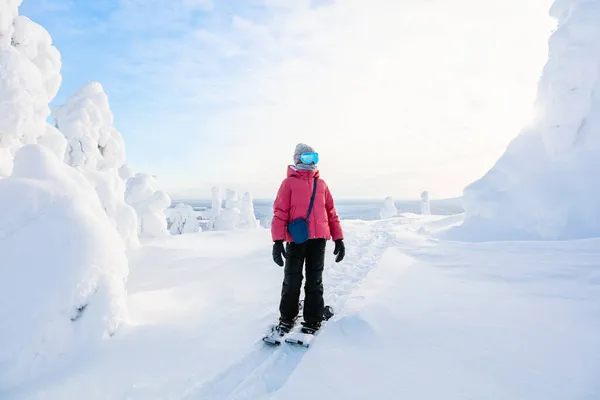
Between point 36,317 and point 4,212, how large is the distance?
1.28m

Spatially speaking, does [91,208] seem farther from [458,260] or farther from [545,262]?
[545,262]

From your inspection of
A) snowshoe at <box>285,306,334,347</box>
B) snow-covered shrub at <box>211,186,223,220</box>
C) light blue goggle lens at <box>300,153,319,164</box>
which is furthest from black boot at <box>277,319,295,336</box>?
snow-covered shrub at <box>211,186,223,220</box>

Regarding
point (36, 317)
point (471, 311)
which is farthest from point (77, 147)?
point (471, 311)

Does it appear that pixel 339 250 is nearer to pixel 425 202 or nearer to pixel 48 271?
pixel 48 271

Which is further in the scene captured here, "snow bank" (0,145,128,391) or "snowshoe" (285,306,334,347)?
"snowshoe" (285,306,334,347)

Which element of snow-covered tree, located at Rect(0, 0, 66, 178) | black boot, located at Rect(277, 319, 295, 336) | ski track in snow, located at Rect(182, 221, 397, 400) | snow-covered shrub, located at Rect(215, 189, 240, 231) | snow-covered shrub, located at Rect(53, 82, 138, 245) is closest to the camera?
ski track in snow, located at Rect(182, 221, 397, 400)

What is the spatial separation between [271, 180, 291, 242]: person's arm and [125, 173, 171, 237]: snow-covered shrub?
61.6 ft

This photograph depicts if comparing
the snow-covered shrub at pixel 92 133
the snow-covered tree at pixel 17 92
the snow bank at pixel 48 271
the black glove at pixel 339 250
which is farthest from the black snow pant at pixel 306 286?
the snow-covered shrub at pixel 92 133

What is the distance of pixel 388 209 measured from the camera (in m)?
44.2

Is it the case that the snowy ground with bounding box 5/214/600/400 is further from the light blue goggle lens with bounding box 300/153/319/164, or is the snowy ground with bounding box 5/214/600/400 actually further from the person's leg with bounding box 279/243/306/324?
the light blue goggle lens with bounding box 300/153/319/164

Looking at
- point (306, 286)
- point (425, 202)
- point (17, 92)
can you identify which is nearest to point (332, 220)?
point (306, 286)

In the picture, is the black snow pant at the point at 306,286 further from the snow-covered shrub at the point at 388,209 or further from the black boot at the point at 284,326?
the snow-covered shrub at the point at 388,209

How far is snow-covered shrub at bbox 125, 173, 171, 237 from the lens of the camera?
1984 centimetres

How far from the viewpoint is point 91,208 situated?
4.35 meters
